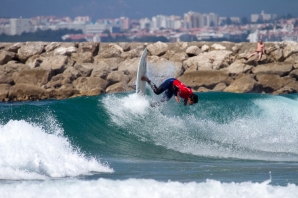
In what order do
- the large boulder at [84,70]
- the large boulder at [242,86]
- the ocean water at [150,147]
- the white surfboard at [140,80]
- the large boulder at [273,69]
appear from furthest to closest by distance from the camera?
the large boulder at [273,69] → the large boulder at [84,70] → the large boulder at [242,86] → the white surfboard at [140,80] → the ocean water at [150,147]

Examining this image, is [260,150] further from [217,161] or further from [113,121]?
[113,121]

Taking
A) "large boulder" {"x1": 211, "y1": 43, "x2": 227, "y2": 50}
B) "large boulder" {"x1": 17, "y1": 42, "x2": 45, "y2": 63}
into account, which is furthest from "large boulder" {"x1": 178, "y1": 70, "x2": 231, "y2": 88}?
"large boulder" {"x1": 17, "y1": 42, "x2": 45, "y2": 63}

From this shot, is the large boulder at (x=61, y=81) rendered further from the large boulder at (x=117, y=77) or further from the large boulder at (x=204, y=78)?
the large boulder at (x=204, y=78)

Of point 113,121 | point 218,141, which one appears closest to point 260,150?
point 218,141

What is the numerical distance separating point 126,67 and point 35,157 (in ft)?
35.9

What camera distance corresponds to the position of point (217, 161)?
455 inches

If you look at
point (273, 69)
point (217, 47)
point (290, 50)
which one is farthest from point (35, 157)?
point (290, 50)

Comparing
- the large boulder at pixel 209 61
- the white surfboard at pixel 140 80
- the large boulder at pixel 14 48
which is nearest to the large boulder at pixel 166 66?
the large boulder at pixel 209 61

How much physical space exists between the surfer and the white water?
0.82 metres

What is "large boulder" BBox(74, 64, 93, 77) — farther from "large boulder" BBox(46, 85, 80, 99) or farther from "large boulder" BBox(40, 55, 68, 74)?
"large boulder" BBox(46, 85, 80, 99)

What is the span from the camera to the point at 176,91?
1284 cm

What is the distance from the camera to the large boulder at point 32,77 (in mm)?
19219

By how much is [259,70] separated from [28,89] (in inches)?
272

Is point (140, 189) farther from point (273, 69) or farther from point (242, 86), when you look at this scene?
point (273, 69)
